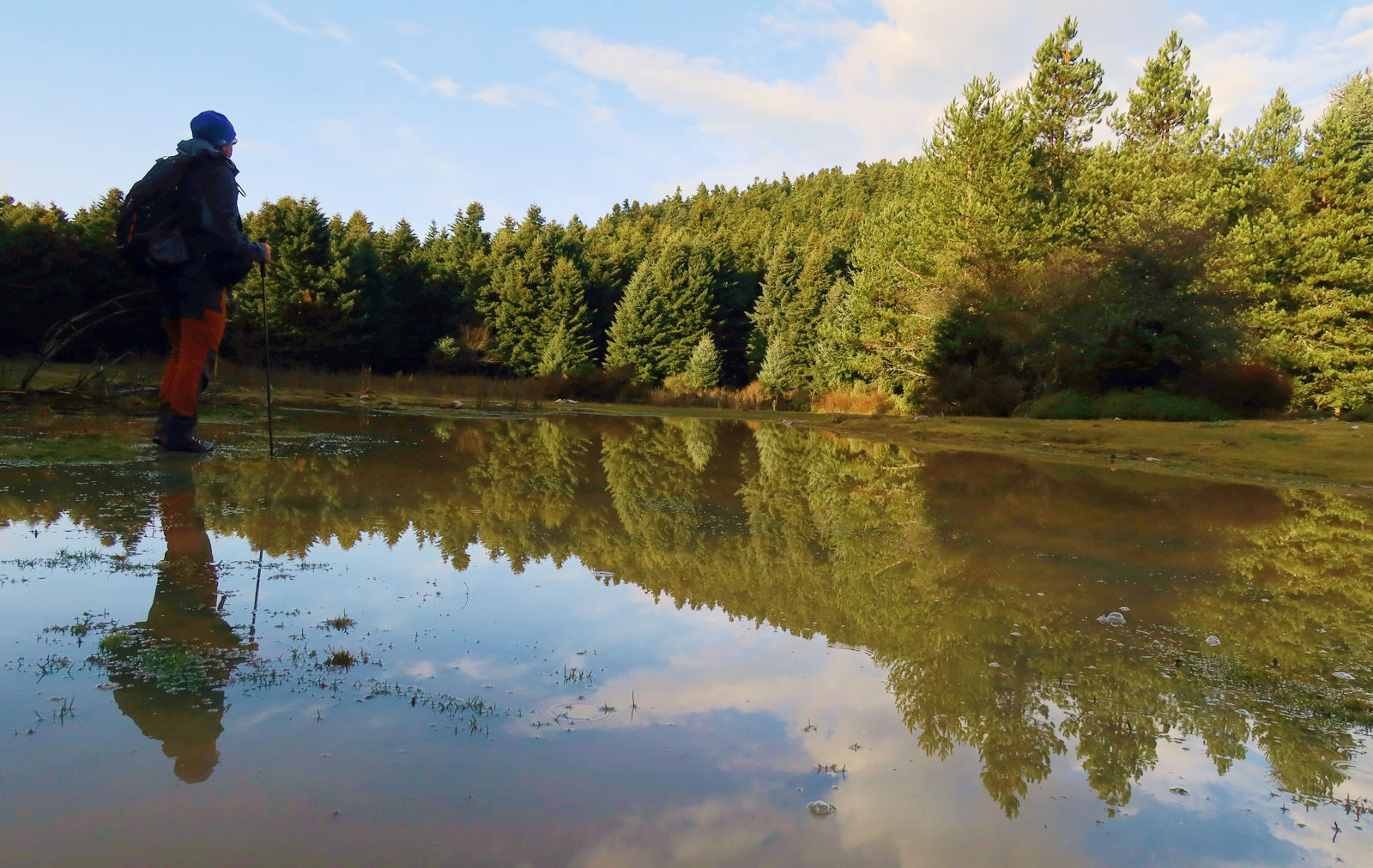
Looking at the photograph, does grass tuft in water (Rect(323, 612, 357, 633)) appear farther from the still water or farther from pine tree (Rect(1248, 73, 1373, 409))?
pine tree (Rect(1248, 73, 1373, 409))

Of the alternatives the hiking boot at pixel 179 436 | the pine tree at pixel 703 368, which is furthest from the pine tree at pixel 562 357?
the hiking boot at pixel 179 436

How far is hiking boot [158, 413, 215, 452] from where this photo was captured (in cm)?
833

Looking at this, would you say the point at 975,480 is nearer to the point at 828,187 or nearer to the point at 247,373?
the point at 247,373

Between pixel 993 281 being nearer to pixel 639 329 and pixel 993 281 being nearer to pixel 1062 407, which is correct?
pixel 1062 407

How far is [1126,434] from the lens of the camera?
18.2m

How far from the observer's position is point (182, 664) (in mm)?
3283

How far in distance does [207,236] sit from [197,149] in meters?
0.72

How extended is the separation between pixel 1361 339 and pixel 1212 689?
3946 centimetres

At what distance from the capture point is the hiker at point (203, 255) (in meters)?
7.20

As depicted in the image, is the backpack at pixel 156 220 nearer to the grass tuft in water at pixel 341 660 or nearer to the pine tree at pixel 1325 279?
the grass tuft in water at pixel 341 660

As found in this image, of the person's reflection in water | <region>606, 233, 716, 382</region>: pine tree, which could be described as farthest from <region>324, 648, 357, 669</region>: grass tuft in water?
<region>606, 233, 716, 382</region>: pine tree

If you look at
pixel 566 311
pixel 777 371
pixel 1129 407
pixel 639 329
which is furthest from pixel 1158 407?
pixel 566 311

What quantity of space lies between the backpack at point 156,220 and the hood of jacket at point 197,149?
4 cm

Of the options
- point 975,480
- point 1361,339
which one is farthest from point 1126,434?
point 1361,339
